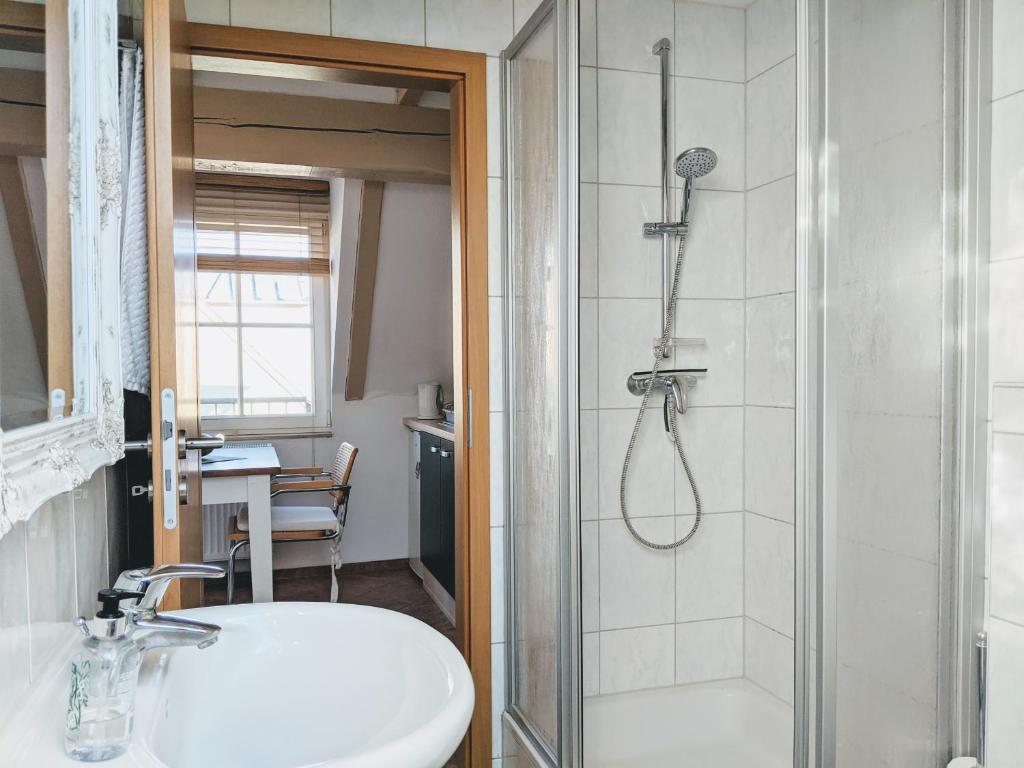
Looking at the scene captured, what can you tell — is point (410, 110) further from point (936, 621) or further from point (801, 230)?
point (936, 621)

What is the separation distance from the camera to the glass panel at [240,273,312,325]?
16.1 ft

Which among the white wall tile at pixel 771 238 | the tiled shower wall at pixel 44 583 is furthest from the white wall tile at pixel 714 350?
the tiled shower wall at pixel 44 583

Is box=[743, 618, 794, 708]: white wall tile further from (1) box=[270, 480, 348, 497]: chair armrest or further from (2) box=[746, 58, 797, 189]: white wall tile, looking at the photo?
(1) box=[270, 480, 348, 497]: chair armrest

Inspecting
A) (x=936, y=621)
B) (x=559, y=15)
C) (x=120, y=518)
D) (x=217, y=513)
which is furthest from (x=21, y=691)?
(x=217, y=513)

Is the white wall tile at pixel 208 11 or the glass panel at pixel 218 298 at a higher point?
the white wall tile at pixel 208 11

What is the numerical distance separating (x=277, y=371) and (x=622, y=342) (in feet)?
10.8

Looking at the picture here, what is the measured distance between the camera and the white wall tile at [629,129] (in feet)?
7.30

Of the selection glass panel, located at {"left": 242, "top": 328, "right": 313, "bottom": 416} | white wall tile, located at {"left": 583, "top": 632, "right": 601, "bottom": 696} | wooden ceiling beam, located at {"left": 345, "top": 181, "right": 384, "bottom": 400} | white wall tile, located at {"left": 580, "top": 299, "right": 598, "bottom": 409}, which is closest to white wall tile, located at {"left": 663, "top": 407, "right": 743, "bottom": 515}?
white wall tile, located at {"left": 580, "top": 299, "right": 598, "bottom": 409}

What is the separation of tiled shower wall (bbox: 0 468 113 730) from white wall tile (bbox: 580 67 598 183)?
1381 millimetres

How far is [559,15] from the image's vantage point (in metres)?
1.79

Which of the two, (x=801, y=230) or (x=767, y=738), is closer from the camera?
(x=801, y=230)

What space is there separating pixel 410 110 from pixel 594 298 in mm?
1823

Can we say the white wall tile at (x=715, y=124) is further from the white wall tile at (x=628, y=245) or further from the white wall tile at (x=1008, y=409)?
the white wall tile at (x=1008, y=409)

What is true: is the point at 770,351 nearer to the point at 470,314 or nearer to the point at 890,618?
the point at 470,314
